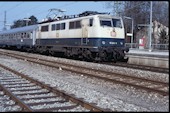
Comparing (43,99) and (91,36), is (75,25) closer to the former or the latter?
(91,36)

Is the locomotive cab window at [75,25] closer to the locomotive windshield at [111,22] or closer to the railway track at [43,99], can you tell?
the locomotive windshield at [111,22]

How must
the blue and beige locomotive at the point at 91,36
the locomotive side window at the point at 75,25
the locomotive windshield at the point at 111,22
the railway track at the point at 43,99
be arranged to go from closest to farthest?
the railway track at the point at 43,99 < the blue and beige locomotive at the point at 91,36 < the locomotive windshield at the point at 111,22 < the locomotive side window at the point at 75,25

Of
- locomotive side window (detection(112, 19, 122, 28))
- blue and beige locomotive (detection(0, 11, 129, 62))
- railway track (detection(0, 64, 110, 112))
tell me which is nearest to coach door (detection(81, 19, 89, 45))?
blue and beige locomotive (detection(0, 11, 129, 62))

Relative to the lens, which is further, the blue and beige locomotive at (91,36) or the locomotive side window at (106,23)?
the locomotive side window at (106,23)

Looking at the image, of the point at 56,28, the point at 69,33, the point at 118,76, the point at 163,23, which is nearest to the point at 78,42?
the point at 69,33

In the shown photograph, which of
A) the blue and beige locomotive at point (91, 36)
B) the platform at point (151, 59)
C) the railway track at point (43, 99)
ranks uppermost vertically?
the blue and beige locomotive at point (91, 36)

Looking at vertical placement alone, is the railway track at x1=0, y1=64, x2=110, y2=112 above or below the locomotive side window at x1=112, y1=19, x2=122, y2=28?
below

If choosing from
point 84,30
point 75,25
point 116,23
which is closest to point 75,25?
point 75,25

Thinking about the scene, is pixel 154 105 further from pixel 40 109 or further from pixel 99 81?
pixel 99 81

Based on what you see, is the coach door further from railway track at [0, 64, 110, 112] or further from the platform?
railway track at [0, 64, 110, 112]

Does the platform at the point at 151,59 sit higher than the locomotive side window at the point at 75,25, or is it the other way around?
the locomotive side window at the point at 75,25

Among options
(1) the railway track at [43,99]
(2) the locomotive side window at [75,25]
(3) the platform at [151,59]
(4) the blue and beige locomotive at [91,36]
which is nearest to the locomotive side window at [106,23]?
(4) the blue and beige locomotive at [91,36]

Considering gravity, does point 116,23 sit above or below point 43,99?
above

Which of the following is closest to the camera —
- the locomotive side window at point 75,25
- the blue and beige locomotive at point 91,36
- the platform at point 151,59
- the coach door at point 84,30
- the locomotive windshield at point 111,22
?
the platform at point 151,59
